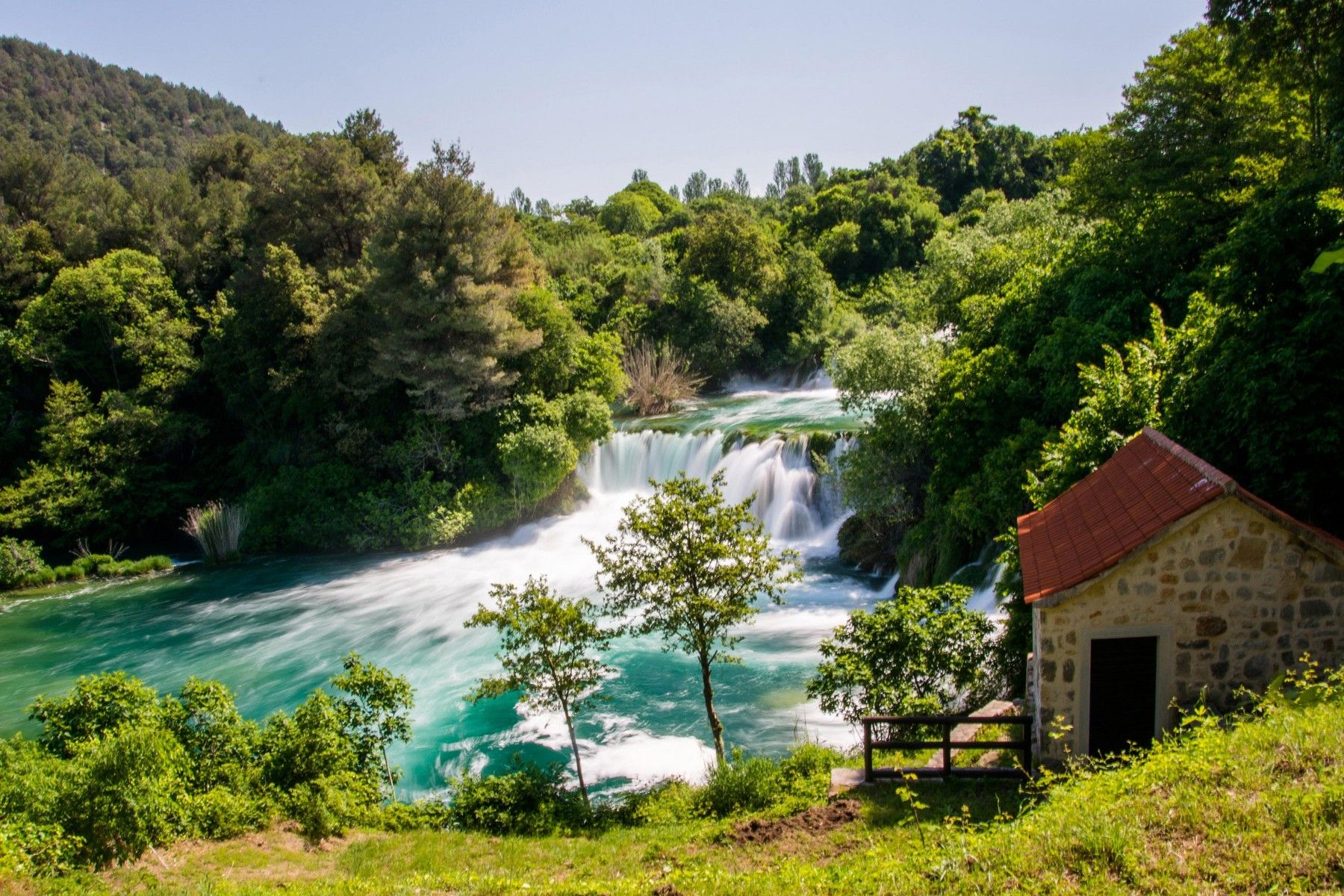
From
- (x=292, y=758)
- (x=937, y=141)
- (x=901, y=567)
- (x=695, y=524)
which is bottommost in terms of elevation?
(x=292, y=758)

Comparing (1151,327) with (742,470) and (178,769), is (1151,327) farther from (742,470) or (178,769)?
(178,769)

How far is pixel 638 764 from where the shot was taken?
43.6ft

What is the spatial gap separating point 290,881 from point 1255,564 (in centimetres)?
1065

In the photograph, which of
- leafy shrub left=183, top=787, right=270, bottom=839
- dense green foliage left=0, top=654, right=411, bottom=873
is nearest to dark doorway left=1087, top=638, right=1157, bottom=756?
dense green foliage left=0, top=654, right=411, bottom=873

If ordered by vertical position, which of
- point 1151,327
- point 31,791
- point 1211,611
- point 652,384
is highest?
point 1151,327

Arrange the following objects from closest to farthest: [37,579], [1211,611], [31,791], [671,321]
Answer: [1211,611], [31,791], [37,579], [671,321]

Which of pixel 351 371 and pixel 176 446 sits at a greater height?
pixel 351 371

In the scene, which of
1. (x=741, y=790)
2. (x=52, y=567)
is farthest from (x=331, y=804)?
(x=52, y=567)

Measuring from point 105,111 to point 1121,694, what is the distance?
147 meters

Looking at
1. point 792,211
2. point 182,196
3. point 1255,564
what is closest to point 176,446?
point 182,196

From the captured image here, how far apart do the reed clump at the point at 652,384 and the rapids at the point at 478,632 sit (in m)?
3.07

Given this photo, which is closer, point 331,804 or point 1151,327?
point 331,804

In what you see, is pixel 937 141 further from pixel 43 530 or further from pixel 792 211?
pixel 43 530

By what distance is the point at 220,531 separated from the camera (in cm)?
2647
